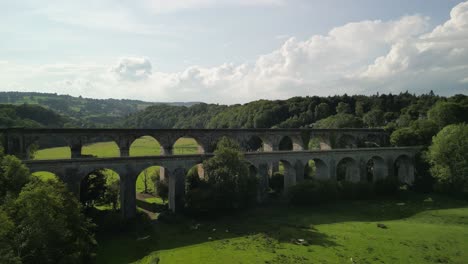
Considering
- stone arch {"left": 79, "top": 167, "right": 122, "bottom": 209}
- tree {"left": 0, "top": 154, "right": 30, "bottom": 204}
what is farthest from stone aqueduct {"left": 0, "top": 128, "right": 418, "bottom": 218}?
tree {"left": 0, "top": 154, "right": 30, "bottom": 204}

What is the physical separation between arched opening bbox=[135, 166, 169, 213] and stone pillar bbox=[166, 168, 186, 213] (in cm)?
347

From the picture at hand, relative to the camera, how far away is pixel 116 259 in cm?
2694

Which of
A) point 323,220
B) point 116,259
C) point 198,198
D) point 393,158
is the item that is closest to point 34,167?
point 116,259

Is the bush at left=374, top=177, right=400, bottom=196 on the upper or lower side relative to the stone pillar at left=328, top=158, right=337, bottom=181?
lower

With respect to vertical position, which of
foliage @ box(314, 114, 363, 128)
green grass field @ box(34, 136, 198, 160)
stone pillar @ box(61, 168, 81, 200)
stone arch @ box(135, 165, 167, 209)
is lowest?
stone arch @ box(135, 165, 167, 209)

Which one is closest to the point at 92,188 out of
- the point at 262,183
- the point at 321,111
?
the point at 262,183

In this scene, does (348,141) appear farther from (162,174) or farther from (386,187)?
(162,174)

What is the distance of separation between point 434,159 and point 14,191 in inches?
1942

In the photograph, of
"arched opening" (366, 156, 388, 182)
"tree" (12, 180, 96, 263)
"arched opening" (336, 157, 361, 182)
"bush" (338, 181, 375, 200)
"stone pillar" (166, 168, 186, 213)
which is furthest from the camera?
"arched opening" (366, 156, 388, 182)

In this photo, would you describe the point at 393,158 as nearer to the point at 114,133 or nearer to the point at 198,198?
the point at 198,198

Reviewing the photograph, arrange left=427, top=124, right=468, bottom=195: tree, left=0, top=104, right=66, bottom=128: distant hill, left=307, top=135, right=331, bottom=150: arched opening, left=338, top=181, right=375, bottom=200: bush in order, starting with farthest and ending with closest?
left=0, top=104, right=66, bottom=128: distant hill, left=307, top=135, right=331, bottom=150: arched opening, left=427, top=124, right=468, bottom=195: tree, left=338, top=181, right=375, bottom=200: bush

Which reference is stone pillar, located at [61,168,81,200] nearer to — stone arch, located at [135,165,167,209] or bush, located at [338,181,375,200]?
stone arch, located at [135,165,167,209]

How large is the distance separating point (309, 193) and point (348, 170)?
15.6 metres

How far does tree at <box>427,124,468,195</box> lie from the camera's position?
46.3 m
